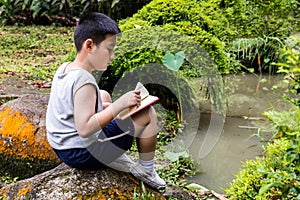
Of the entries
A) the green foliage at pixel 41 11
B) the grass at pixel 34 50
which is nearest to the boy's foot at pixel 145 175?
the grass at pixel 34 50

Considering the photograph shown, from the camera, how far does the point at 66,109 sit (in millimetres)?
2539

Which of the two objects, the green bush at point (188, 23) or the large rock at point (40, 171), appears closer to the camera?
the large rock at point (40, 171)

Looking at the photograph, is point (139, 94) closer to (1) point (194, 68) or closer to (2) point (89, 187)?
(2) point (89, 187)

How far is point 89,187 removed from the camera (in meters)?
2.57

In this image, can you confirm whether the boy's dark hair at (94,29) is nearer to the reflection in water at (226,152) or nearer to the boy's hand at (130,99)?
the boy's hand at (130,99)

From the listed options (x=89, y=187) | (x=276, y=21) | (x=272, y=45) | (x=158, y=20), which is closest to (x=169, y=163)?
(x=89, y=187)

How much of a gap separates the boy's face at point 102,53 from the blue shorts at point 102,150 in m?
0.33

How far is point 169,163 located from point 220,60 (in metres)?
1.21

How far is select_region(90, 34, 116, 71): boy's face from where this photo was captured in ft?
8.46

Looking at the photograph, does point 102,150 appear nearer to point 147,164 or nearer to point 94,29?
point 147,164

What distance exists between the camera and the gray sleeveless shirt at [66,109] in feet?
8.17

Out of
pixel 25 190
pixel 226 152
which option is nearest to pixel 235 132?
pixel 226 152

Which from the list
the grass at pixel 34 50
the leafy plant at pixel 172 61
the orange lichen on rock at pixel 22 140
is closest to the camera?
the orange lichen on rock at pixel 22 140

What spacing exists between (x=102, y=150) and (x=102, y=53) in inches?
20.7
